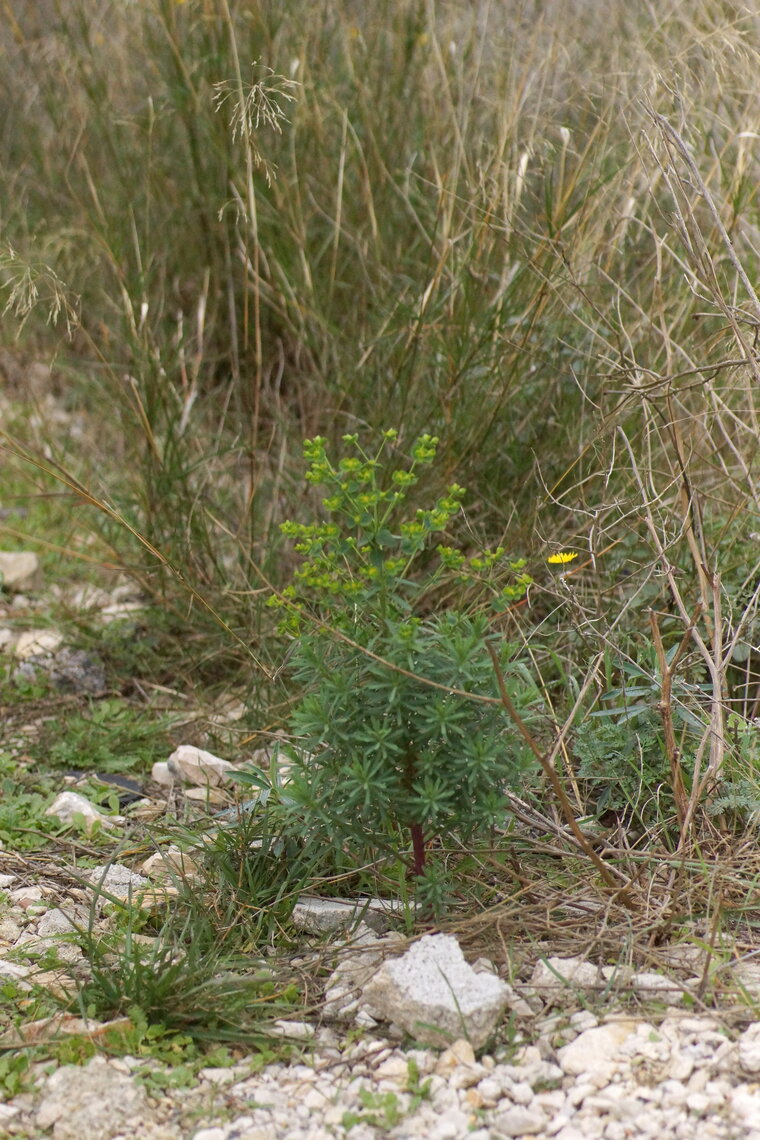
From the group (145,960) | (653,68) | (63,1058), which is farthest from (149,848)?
(653,68)

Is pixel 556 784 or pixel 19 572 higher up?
pixel 556 784

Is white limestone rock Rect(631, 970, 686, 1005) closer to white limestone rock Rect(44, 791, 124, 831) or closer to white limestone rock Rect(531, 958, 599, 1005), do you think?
white limestone rock Rect(531, 958, 599, 1005)

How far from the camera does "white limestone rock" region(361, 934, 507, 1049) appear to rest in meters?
1.65

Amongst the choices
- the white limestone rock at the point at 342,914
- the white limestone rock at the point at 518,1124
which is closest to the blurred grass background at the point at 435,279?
the white limestone rock at the point at 342,914

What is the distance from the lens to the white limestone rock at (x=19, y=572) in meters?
3.54

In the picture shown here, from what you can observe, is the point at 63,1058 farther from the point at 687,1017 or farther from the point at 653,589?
the point at 653,589

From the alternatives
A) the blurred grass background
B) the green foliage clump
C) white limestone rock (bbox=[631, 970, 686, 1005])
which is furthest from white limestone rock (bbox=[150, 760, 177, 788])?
white limestone rock (bbox=[631, 970, 686, 1005])

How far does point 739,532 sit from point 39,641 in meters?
1.81

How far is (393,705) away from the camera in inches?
71.4

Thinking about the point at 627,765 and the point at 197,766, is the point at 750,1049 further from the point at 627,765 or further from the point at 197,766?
the point at 197,766

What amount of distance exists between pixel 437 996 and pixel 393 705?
1.36 ft

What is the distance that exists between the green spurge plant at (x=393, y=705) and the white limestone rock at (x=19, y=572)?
6.04ft

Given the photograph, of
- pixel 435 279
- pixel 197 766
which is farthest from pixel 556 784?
pixel 435 279

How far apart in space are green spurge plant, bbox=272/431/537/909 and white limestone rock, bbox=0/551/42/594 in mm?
1840
